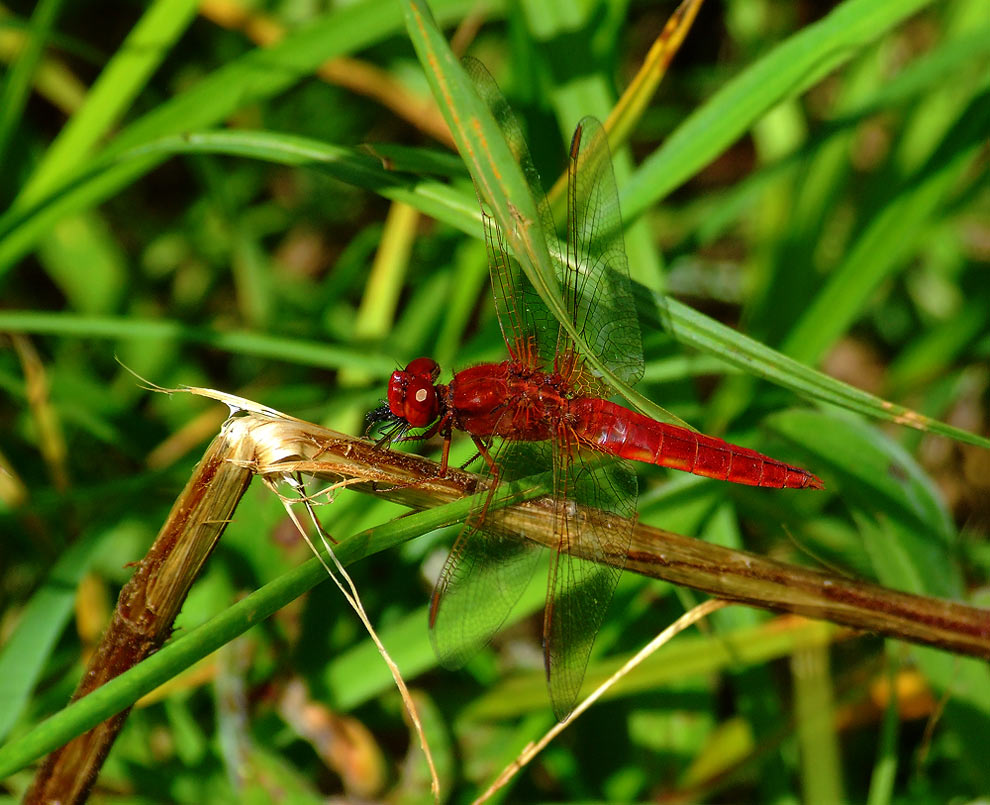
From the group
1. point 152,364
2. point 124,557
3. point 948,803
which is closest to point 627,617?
point 948,803

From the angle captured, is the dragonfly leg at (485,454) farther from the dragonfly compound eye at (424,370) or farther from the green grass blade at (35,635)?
the green grass blade at (35,635)

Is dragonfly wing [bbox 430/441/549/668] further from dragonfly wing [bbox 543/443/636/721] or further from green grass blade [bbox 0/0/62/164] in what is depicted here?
green grass blade [bbox 0/0/62/164]

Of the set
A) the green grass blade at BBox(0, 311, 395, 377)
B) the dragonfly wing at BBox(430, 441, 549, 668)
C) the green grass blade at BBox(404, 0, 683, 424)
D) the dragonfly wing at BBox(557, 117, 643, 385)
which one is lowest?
the dragonfly wing at BBox(430, 441, 549, 668)

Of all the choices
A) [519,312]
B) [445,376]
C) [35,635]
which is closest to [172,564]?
[35,635]

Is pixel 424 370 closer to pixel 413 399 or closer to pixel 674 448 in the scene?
pixel 413 399

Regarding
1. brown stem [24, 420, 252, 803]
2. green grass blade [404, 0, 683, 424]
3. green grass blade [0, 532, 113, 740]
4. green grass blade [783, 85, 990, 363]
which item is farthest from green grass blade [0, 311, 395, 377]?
green grass blade [783, 85, 990, 363]

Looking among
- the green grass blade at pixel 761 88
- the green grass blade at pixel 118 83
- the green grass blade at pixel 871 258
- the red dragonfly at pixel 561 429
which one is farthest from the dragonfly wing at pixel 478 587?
the green grass blade at pixel 118 83

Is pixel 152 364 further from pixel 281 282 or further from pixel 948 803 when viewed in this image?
pixel 948 803
